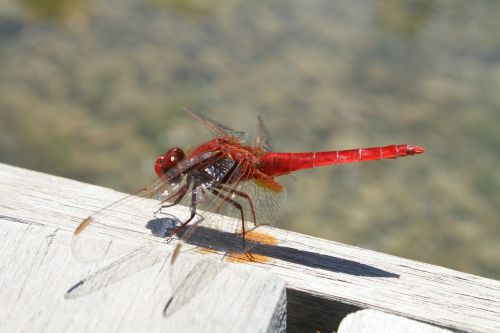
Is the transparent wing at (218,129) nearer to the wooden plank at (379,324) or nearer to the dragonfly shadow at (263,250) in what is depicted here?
the dragonfly shadow at (263,250)

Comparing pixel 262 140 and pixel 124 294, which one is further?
pixel 262 140

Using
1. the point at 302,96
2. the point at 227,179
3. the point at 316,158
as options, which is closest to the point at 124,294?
the point at 227,179

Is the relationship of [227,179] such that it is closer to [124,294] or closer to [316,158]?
[316,158]

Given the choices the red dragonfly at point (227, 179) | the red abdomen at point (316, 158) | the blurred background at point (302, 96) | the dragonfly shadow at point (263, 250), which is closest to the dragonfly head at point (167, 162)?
the red dragonfly at point (227, 179)

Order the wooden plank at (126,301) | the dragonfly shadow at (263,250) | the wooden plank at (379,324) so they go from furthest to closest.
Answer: the dragonfly shadow at (263,250) < the wooden plank at (379,324) < the wooden plank at (126,301)

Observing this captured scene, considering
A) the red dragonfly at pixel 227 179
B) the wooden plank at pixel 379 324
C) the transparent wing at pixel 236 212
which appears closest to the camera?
the wooden plank at pixel 379 324

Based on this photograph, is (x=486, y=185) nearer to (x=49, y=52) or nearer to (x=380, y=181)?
(x=380, y=181)

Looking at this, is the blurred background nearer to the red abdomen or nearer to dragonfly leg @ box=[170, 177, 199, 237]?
the red abdomen
